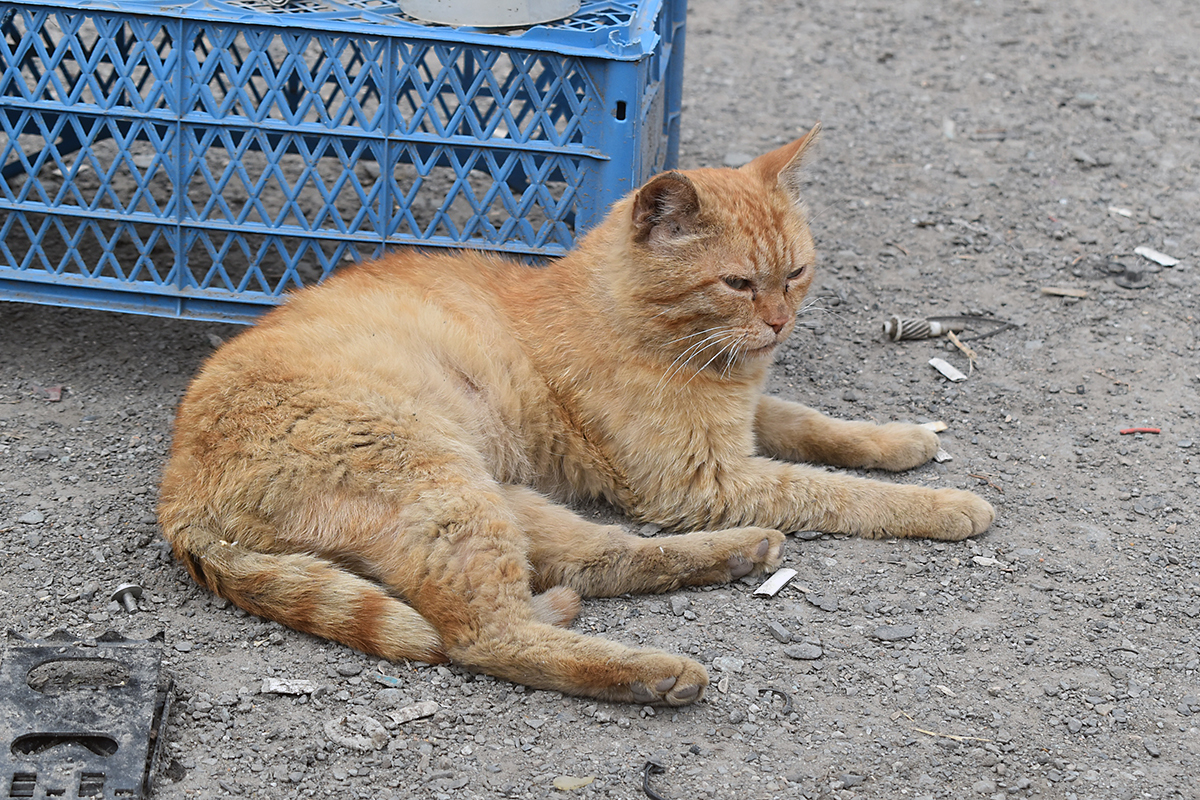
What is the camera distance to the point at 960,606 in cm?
320

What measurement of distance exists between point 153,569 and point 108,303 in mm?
1277

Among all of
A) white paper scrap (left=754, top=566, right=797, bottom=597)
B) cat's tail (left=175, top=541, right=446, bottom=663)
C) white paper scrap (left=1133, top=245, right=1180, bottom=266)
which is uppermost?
white paper scrap (left=1133, top=245, right=1180, bottom=266)

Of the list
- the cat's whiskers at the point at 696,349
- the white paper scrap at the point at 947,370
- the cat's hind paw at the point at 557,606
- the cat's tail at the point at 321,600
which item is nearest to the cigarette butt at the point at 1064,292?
the white paper scrap at the point at 947,370

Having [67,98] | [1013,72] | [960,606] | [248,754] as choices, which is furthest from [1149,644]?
[1013,72]

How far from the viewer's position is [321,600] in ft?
9.35

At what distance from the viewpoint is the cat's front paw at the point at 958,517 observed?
3426 millimetres

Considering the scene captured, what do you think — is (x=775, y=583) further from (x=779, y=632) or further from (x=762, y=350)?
(x=762, y=350)

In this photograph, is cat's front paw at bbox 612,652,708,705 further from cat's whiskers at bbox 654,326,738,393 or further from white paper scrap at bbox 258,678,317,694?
cat's whiskers at bbox 654,326,738,393

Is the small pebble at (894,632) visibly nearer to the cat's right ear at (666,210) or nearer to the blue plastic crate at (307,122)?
the cat's right ear at (666,210)

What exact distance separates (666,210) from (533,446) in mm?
865

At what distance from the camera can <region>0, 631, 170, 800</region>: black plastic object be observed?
2.40 metres

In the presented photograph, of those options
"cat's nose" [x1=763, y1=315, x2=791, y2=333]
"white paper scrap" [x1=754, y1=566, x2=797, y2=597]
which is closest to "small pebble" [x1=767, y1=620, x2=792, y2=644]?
"white paper scrap" [x1=754, y1=566, x2=797, y2=597]

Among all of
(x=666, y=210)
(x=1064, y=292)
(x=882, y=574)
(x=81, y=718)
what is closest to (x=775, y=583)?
(x=882, y=574)

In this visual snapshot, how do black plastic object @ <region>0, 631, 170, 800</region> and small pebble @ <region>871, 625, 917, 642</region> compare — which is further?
small pebble @ <region>871, 625, 917, 642</region>
